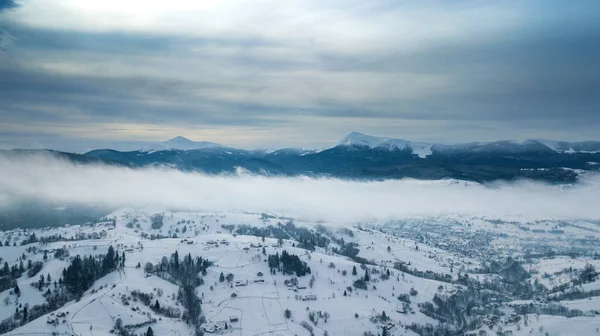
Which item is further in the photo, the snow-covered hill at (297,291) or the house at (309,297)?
the house at (309,297)

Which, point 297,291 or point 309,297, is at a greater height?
point 297,291

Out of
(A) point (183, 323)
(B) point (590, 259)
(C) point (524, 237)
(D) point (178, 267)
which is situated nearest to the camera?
(A) point (183, 323)

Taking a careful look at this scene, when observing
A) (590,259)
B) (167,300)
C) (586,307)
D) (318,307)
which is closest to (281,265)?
(318,307)

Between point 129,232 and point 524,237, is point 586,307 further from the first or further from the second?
point 129,232

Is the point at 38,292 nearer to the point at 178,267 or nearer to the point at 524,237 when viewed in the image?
the point at 178,267

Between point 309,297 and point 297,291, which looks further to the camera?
point 297,291

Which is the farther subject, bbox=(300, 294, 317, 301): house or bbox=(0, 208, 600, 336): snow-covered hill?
bbox=(300, 294, 317, 301): house

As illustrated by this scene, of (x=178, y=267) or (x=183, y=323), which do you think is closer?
(x=183, y=323)

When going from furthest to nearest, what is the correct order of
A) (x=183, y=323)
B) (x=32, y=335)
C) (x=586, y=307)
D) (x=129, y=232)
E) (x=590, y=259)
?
1. (x=129, y=232)
2. (x=590, y=259)
3. (x=586, y=307)
4. (x=183, y=323)
5. (x=32, y=335)

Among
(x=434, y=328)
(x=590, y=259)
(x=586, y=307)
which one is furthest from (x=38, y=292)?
(x=590, y=259)
